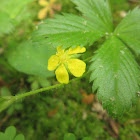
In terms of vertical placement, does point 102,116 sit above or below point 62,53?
below

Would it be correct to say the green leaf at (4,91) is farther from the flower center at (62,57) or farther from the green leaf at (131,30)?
the green leaf at (131,30)

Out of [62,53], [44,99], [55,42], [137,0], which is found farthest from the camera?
[137,0]

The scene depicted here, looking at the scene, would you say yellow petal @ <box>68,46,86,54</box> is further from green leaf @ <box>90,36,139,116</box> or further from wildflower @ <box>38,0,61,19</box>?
wildflower @ <box>38,0,61,19</box>

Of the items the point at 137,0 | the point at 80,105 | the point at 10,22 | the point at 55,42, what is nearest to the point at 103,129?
the point at 80,105

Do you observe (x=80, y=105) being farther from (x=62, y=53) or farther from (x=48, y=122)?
(x=62, y=53)

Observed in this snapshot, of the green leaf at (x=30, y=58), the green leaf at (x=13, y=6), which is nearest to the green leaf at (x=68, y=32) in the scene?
the green leaf at (x=30, y=58)

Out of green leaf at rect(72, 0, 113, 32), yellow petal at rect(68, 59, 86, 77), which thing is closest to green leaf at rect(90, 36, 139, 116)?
yellow petal at rect(68, 59, 86, 77)

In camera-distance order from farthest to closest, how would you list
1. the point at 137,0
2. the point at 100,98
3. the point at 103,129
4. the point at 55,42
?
the point at 137,0, the point at 103,129, the point at 55,42, the point at 100,98
